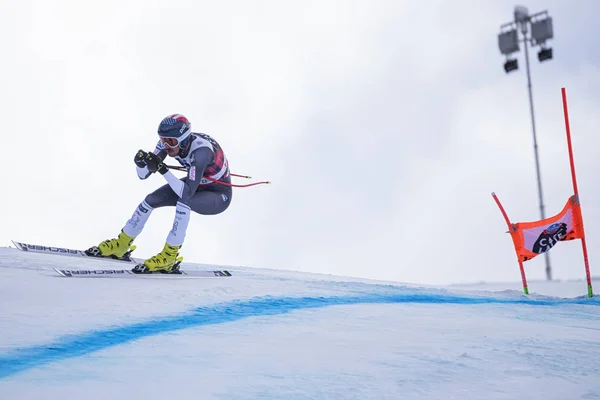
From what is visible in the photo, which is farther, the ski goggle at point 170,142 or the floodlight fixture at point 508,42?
the floodlight fixture at point 508,42

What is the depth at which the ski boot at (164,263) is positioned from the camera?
600cm

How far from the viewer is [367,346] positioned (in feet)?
12.3

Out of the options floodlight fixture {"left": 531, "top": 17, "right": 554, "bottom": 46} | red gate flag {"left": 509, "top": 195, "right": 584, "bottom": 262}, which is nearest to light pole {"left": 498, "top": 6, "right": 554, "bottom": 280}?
floodlight fixture {"left": 531, "top": 17, "right": 554, "bottom": 46}

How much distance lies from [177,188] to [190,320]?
198 centimetres

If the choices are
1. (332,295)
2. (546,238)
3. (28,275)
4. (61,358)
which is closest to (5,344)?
(61,358)

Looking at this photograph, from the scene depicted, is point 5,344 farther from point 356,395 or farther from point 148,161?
point 148,161

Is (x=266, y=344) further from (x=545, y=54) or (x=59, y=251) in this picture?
(x=545, y=54)

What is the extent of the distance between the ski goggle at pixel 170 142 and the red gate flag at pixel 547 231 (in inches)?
134

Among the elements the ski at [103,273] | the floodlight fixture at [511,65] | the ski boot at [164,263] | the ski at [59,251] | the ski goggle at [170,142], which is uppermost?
the floodlight fixture at [511,65]

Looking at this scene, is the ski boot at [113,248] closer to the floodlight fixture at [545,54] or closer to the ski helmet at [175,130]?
the ski helmet at [175,130]

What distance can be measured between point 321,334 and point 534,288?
282 inches

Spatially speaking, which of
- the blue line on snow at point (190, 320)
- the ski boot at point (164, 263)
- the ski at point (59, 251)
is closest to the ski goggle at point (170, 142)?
the ski boot at point (164, 263)

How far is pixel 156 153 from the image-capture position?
261 inches

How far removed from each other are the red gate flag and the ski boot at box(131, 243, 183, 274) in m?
3.33
